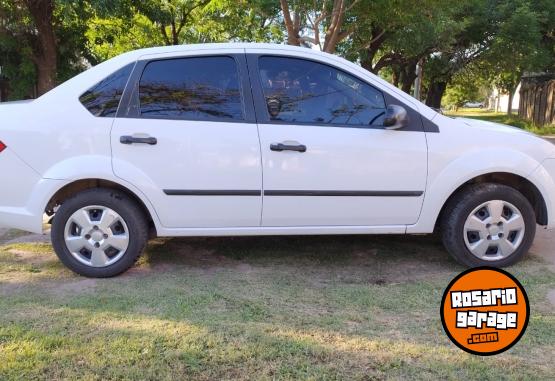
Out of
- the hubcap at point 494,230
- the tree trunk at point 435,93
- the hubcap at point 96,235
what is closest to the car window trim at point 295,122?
the hubcap at point 494,230

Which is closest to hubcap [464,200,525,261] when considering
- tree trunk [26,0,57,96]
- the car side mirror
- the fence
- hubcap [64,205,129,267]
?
the car side mirror

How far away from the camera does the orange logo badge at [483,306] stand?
245 centimetres

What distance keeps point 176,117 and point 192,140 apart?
0.23 metres

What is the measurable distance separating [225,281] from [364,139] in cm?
148

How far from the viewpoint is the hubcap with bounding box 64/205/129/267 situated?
13.3 feet

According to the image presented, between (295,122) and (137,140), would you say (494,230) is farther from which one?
(137,140)

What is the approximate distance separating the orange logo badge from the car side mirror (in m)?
1.69

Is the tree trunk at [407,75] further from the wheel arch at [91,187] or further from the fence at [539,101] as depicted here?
the wheel arch at [91,187]

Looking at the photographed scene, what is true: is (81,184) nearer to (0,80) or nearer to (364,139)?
(364,139)

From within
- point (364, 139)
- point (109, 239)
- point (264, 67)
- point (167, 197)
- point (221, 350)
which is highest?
point (264, 67)

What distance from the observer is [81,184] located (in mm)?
4176

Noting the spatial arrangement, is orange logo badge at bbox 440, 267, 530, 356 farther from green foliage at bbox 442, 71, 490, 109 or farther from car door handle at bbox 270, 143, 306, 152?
green foliage at bbox 442, 71, 490, 109

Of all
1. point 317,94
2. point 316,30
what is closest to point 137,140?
point 317,94

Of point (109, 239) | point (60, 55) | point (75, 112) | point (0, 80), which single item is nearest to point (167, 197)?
point (109, 239)
